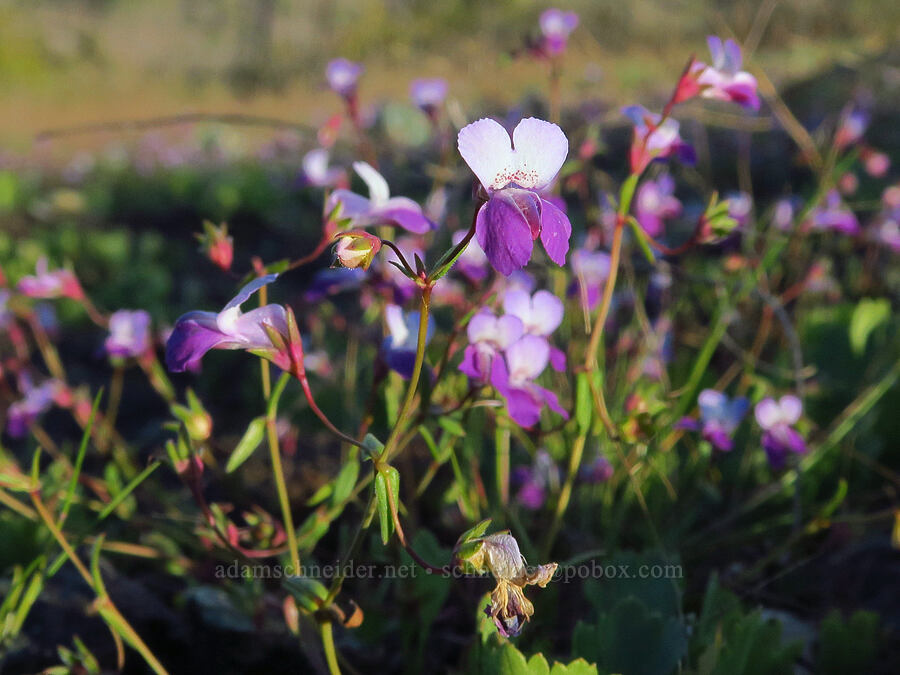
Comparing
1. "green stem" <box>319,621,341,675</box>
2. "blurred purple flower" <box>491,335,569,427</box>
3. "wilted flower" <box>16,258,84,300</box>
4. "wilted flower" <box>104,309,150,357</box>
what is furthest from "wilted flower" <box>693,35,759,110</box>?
"wilted flower" <box>16,258,84,300</box>

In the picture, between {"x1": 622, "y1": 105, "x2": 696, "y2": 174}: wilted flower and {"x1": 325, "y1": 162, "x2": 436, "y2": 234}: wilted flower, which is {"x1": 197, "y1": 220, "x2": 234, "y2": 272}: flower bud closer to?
{"x1": 325, "y1": 162, "x2": 436, "y2": 234}: wilted flower

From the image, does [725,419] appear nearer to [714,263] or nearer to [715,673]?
[715,673]

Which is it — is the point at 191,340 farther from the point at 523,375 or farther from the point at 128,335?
the point at 128,335

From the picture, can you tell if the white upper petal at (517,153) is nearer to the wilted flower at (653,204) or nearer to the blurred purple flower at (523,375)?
the blurred purple flower at (523,375)

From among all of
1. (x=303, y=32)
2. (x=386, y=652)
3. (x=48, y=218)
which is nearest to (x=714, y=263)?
(x=386, y=652)


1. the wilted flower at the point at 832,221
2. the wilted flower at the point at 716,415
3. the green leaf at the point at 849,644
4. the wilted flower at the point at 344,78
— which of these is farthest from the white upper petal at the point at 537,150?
the wilted flower at the point at 832,221

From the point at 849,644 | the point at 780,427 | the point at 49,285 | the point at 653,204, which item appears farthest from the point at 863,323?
the point at 49,285
